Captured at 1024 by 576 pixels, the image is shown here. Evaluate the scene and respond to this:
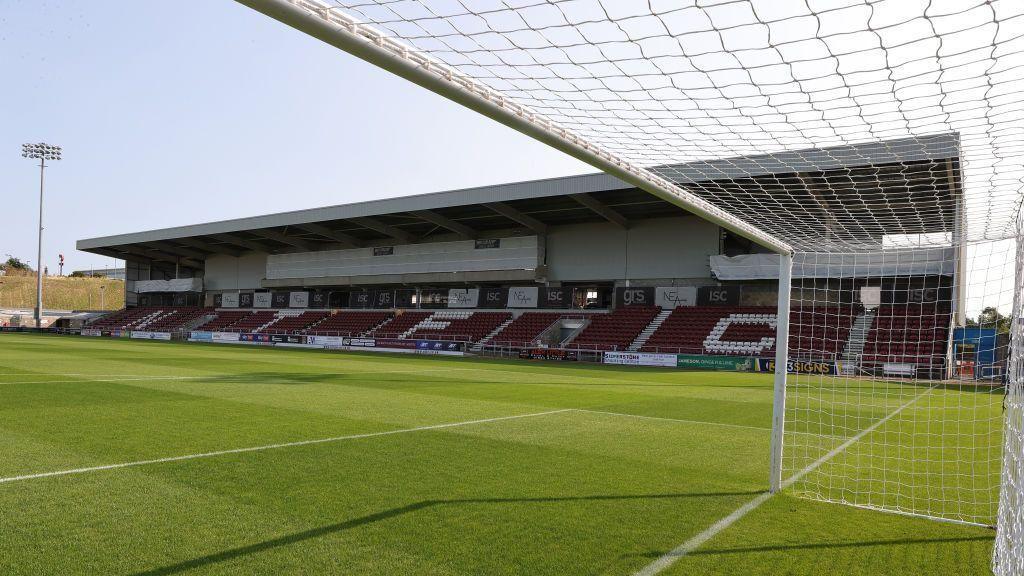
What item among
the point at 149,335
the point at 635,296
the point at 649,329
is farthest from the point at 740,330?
the point at 149,335

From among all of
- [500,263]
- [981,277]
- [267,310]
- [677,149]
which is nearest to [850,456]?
[981,277]

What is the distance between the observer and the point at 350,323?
37594mm

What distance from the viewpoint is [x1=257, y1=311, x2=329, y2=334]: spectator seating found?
38.7 m

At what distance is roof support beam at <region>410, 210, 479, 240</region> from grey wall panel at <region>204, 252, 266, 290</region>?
18259mm

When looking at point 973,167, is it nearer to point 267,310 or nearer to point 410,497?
point 410,497

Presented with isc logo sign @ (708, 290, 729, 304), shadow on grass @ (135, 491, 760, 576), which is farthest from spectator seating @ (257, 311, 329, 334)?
shadow on grass @ (135, 491, 760, 576)

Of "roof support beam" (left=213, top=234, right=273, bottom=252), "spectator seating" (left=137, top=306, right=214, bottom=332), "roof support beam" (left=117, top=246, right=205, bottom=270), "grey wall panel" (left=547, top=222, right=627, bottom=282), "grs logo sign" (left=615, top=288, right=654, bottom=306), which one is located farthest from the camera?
"roof support beam" (left=117, top=246, right=205, bottom=270)

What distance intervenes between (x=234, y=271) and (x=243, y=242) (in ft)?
17.7

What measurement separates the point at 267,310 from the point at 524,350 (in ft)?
76.5

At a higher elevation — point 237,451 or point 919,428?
point 237,451

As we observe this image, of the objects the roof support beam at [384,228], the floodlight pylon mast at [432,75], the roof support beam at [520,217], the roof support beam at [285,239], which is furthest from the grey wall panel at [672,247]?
the floodlight pylon mast at [432,75]

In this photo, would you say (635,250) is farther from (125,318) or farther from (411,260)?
(125,318)

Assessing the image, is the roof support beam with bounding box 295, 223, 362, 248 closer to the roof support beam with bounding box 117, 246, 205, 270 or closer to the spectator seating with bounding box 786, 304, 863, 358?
the roof support beam with bounding box 117, 246, 205, 270

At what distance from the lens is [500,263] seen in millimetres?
32844
